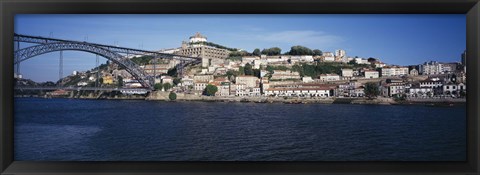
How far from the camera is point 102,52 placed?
340 centimetres

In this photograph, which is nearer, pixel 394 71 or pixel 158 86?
pixel 394 71

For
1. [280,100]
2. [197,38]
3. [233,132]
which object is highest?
[197,38]

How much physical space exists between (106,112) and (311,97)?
2350 millimetres

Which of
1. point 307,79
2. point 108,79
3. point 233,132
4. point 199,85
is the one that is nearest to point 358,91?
point 307,79

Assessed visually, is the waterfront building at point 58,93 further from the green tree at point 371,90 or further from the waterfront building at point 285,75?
the green tree at point 371,90

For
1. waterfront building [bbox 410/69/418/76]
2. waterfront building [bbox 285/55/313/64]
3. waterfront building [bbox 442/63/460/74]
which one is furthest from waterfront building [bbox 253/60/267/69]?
waterfront building [bbox 442/63/460/74]

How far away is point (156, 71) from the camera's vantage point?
4.05 metres

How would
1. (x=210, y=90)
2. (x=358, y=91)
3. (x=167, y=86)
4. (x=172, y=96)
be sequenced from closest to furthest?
(x=358, y=91) → (x=210, y=90) → (x=172, y=96) → (x=167, y=86)

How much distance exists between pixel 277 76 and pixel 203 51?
0.81 metres

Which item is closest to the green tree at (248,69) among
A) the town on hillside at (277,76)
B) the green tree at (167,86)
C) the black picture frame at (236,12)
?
the town on hillside at (277,76)

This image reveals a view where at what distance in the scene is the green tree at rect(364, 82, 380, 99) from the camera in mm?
3857

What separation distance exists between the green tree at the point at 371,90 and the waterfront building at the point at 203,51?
1527 mm

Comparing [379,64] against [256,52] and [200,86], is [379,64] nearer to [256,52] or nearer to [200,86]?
[256,52]

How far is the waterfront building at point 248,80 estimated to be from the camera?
396cm
